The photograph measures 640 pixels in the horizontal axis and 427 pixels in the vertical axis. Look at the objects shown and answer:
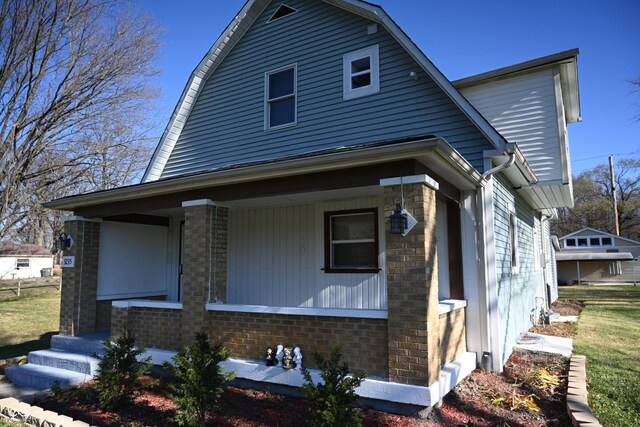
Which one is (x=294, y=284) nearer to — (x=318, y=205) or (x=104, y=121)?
(x=318, y=205)

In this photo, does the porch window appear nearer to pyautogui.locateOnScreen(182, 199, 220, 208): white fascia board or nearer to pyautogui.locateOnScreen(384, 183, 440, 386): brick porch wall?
pyautogui.locateOnScreen(182, 199, 220, 208): white fascia board

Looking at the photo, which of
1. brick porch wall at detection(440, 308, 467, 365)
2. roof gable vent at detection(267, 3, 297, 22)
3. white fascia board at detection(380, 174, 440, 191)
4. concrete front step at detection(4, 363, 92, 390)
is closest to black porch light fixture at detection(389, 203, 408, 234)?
white fascia board at detection(380, 174, 440, 191)

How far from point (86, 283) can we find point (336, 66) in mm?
6595

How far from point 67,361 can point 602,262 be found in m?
38.4

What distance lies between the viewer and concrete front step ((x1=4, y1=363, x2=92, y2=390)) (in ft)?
22.0

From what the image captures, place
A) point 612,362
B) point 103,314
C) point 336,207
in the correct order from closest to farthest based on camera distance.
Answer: point 612,362, point 336,207, point 103,314

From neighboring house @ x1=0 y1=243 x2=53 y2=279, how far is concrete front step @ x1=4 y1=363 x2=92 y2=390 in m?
37.4

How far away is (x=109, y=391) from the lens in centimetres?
549

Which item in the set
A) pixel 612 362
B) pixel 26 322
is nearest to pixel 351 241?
pixel 612 362

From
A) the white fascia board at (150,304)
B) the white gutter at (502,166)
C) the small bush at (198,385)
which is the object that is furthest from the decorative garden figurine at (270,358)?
the white gutter at (502,166)

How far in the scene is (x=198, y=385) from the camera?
4691mm

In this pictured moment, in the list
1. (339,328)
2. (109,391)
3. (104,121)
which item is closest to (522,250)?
(339,328)

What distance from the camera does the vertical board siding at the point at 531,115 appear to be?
321 inches

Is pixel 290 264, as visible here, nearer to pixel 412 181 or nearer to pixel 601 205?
pixel 412 181
